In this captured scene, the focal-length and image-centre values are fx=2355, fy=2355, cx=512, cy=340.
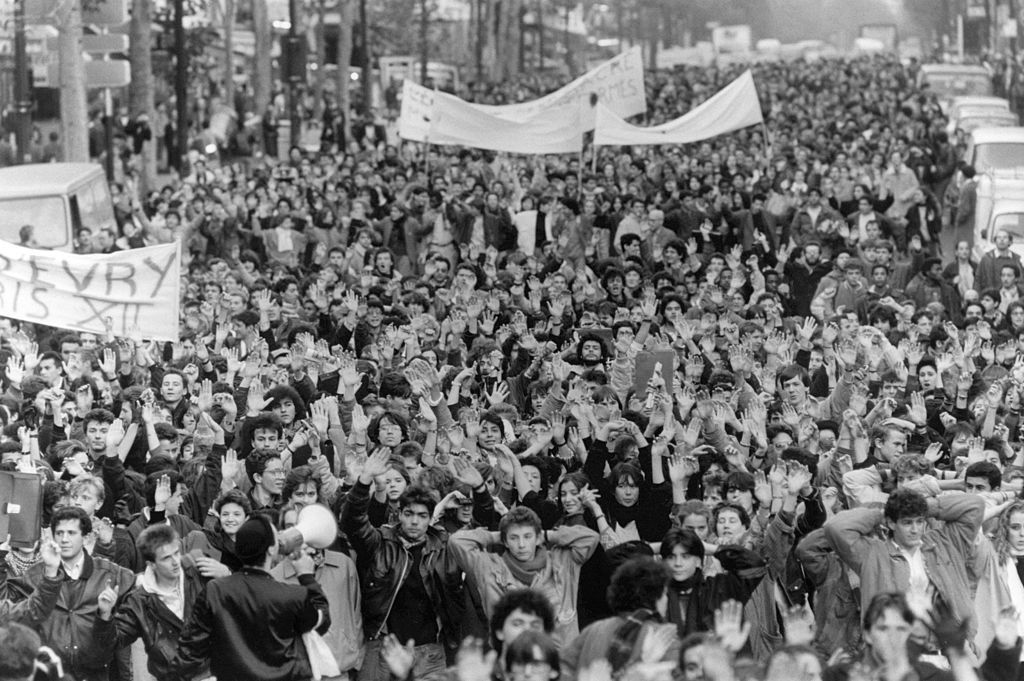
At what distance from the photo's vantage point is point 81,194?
23.5 m

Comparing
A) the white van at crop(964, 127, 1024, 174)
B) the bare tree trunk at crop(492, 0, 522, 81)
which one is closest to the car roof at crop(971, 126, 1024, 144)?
the white van at crop(964, 127, 1024, 174)

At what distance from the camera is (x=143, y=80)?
1409 inches

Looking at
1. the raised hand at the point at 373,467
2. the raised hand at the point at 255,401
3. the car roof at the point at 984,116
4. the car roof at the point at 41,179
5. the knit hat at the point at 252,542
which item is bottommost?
the car roof at the point at 984,116

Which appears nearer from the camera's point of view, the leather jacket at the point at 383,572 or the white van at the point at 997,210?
the leather jacket at the point at 383,572

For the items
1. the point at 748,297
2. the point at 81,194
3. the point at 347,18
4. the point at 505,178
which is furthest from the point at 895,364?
the point at 347,18

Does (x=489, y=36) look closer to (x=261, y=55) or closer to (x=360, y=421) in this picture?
(x=261, y=55)

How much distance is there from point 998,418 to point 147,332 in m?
4.64

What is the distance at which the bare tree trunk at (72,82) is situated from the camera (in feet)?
92.3

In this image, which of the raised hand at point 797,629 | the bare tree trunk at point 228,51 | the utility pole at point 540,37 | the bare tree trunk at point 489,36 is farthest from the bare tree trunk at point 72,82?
the utility pole at point 540,37

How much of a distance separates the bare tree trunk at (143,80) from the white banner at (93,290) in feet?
70.8

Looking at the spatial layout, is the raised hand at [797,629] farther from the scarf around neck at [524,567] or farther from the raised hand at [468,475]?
the raised hand at [468,475]

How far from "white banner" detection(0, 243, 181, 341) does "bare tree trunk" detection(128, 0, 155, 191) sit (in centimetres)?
2159

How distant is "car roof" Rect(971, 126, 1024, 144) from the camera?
26.6 m

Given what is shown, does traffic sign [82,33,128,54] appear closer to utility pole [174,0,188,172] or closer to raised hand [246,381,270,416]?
utility pole [174,0,188,172]
